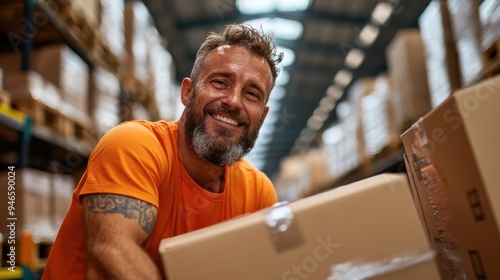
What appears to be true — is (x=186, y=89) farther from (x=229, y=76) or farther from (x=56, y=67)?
(x=56, y=67)

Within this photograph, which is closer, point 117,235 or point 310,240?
point 310,240

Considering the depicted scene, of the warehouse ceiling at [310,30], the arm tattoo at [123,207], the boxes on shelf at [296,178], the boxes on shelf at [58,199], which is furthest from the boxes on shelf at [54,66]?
the boxes on shelf at [296,178]

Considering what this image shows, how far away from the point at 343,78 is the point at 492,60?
11.9 m

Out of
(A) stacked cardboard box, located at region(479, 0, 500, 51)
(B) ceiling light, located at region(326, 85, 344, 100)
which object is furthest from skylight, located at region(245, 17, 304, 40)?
(A) stacked cardboard box, located at region(479, 0, 500, 51)

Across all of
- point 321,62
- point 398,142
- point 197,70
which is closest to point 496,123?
point 197,70

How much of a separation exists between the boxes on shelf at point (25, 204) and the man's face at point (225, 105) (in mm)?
1656

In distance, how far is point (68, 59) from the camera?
3854mm

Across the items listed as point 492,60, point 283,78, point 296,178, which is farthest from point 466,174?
point 283,78

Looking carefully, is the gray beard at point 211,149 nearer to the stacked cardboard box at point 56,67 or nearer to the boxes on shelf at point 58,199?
the boxes on shelf at point 58,199

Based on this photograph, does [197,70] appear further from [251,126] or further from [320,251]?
[320,251]

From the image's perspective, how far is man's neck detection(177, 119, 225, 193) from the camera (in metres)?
2.09

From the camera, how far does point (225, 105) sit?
6.81 feet

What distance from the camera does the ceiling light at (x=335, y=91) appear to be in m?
15.7

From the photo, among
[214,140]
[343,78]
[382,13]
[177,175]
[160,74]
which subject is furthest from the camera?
[343,78]
